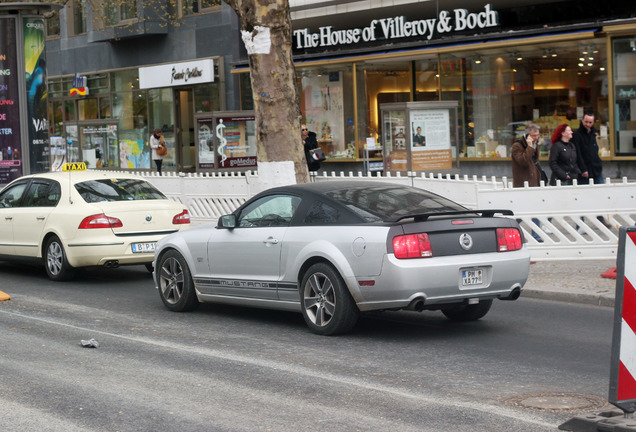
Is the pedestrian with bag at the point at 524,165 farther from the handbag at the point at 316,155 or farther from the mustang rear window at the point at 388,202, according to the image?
the handbag at the point at 316,155

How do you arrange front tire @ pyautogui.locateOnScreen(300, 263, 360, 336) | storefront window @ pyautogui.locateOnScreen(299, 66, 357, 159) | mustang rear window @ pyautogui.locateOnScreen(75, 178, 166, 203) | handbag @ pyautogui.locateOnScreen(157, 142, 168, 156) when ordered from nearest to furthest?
front tire @ pyautogui.locateOnScreen(300, 263, 360, 336), mustang rear window @ pyautogui.locateOnScreen(75, 178, 166, 203), storefront window @ pyautogui.locateOnScreen(299, 66, 357, 159), handbag @ pyautogui.locateOnScreen(157, 142, 168, 156)

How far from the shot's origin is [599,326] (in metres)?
9.63

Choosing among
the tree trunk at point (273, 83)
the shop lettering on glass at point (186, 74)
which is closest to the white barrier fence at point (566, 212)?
the tree trunk at point (273, 83)

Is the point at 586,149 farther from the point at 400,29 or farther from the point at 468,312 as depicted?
the point at 400,29

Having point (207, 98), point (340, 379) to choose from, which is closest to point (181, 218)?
point (340, 379)

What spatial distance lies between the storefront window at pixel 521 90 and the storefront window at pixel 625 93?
1.07 ft

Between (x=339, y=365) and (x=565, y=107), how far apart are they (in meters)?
15.8

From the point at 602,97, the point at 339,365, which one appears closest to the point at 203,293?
the point at 339,365

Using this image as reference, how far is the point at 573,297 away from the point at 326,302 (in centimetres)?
340

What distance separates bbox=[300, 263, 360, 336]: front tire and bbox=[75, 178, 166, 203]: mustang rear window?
16.9 feet

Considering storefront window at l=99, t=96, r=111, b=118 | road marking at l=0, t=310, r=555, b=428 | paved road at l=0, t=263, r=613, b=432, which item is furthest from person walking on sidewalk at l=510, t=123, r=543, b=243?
storefront window at l=99, t=96, r=111, b=118

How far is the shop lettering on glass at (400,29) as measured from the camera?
77.8 ft

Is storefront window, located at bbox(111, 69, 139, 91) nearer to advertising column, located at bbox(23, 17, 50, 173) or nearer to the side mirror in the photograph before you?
advertising column, located at bbox(23, 17, 50, 173)

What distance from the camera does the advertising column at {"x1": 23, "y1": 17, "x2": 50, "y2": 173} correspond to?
20594 mm
